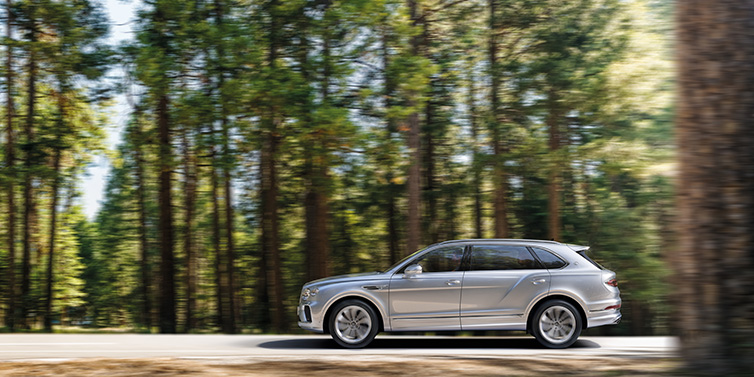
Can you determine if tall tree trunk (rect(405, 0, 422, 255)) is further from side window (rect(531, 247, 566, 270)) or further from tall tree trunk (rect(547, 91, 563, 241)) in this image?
side window (rect(531, 247, 566, 270))

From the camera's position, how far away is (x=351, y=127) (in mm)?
15766

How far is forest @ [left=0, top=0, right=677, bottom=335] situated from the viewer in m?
16.7

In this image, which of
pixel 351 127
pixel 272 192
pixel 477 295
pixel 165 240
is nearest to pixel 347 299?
pixel 477 295

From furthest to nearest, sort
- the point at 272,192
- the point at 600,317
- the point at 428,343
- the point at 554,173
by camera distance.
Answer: the point at 272,192 < the point at 554,173 < the point at 428,343 < the point at 600,317

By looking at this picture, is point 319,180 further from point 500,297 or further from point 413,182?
point 500,297

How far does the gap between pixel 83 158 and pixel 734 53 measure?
19866 millimetres

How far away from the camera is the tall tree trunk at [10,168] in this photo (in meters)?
19.6

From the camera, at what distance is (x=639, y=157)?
67.2ft

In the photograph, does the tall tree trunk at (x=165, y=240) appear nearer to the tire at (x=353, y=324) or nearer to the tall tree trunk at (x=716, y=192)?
the tire at (x=353, y=324)

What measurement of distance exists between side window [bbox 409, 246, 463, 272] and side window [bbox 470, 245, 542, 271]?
0.74 ft

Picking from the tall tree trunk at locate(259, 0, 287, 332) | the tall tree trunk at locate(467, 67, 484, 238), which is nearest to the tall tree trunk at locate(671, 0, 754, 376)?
the tall tree trunk at locate(259, 0, 287, 332)

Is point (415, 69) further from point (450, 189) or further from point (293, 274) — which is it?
point (293, 274)

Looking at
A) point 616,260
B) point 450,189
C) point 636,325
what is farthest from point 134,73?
point 636,325

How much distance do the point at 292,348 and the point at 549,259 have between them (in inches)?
161
